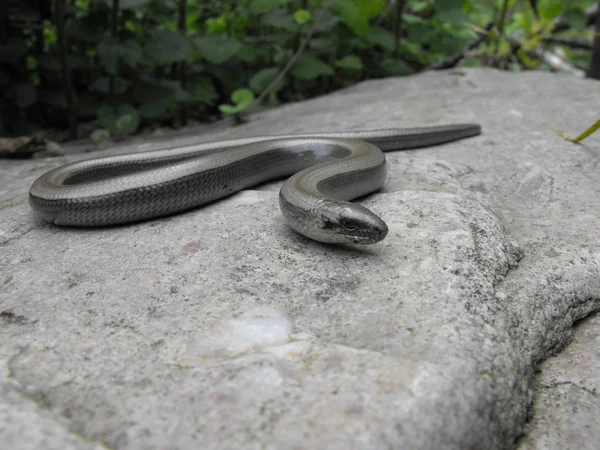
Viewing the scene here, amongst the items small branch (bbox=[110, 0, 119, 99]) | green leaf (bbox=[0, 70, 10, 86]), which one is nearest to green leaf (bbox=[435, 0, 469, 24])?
small branch (bbox=[110, 0, 119, 99])

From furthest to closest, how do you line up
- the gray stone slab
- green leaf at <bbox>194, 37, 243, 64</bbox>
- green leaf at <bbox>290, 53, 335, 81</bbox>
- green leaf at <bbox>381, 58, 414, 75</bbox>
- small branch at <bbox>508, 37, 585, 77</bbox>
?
small branch at <bbox>508, 37, 585, 77</bbox>
green leaf at <bbox>381, 58, 414, 75</bbox>
green leaf at <bbox>290, 53, 335, 81</bbox>
green leaf at <bbox>194, 37, 243, 64</bbox>
the gray stone slab

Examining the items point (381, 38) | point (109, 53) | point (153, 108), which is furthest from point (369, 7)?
point (109, 53)

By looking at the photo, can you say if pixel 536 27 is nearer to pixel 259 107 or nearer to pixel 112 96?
pixel 259 107

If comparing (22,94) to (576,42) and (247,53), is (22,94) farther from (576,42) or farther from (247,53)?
(576,42)

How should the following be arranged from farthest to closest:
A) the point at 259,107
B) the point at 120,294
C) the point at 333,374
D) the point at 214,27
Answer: the point at 214,27 → the point at 259,107 → the point at 120,294 → the point at 333,374

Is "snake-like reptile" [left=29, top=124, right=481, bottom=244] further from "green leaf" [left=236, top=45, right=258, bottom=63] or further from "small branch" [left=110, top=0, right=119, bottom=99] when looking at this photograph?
"green leaf" [left=236, top=45, right=258, bottom=63]

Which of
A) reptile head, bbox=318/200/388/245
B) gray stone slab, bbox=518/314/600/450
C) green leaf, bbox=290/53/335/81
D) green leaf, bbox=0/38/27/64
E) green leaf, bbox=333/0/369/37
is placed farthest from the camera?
green leaf, bbox=290/53/335/81

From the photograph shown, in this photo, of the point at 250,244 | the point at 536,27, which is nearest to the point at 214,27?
the point at 536,27
